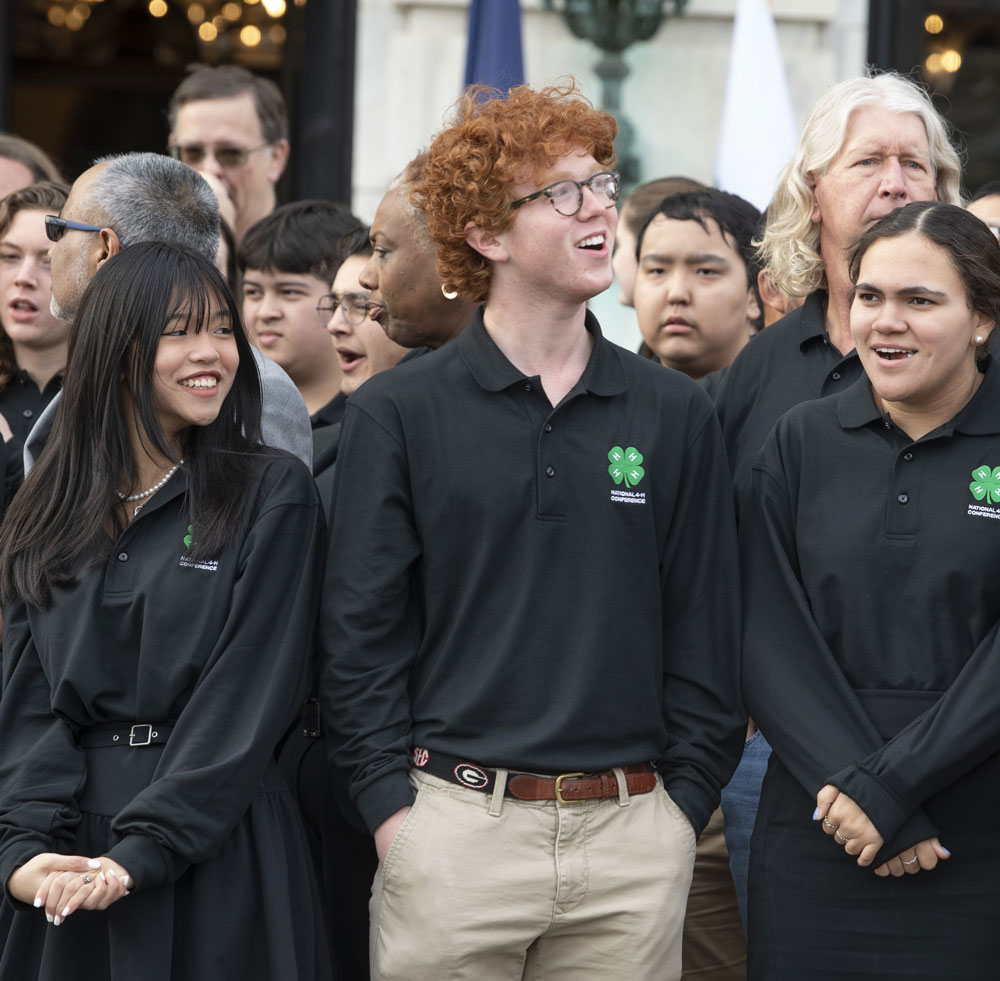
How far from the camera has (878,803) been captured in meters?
3.12

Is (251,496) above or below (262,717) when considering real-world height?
above

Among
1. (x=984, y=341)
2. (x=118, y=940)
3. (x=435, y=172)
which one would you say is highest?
(x=435, y=172)

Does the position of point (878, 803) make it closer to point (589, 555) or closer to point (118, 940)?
point (589, 555)

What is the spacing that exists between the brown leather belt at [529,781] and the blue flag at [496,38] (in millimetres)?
4635

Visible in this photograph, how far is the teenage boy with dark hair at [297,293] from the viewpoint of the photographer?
16.7 feet

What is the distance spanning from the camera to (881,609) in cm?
325

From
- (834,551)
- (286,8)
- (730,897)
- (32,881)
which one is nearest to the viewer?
(32,881)

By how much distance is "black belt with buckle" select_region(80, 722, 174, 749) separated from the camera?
127 inches

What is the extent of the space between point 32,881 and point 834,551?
5.61 ft

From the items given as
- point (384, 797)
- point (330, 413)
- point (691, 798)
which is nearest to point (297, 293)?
point (330, 413)

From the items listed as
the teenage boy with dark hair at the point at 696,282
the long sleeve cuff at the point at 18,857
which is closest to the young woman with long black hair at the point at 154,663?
the long sleeve cuff at the point at 18,857

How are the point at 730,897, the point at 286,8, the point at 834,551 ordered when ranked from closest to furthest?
1. the point at 834,551
2. the point at 730,897
3. the point at 286,8

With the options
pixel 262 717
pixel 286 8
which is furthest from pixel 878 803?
pixel 286 8

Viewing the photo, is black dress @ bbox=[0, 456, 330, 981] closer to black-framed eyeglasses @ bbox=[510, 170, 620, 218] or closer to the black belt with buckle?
the black belt with buckle
